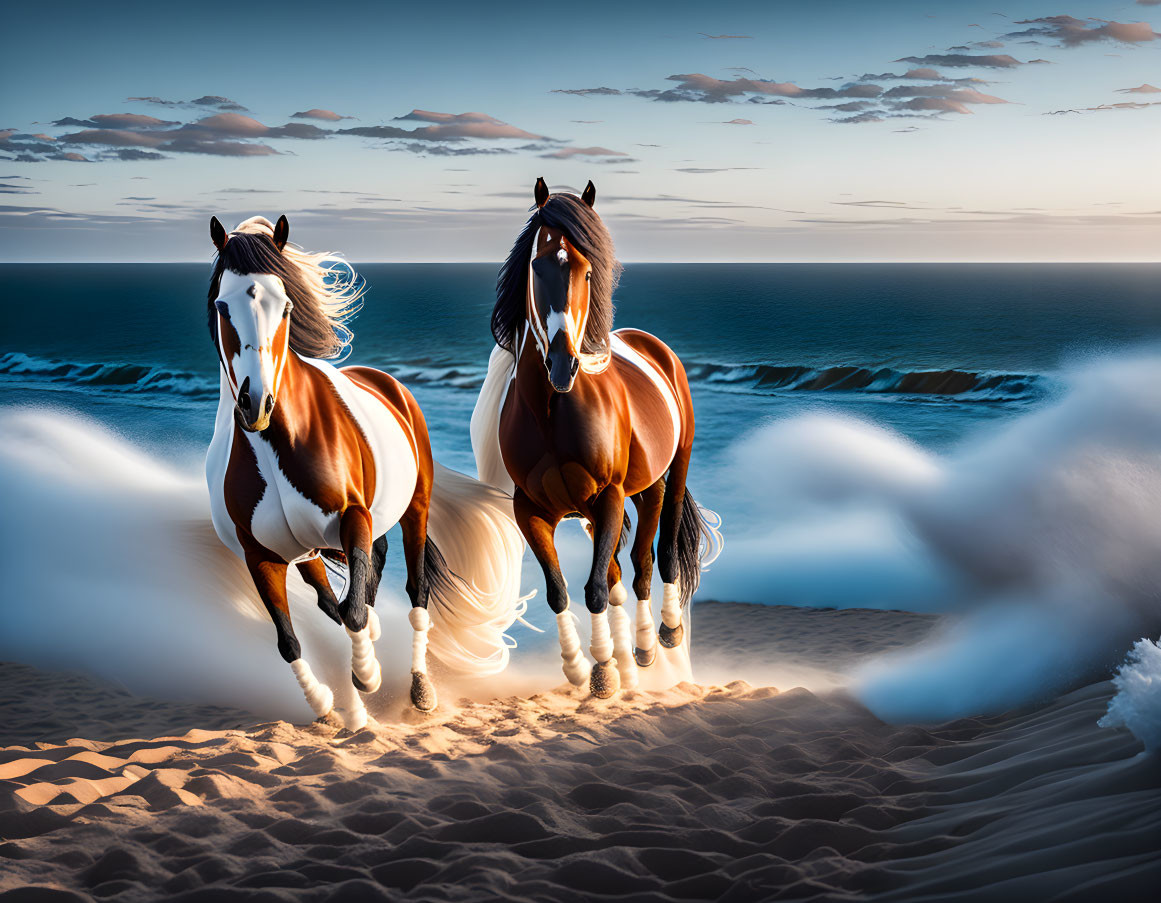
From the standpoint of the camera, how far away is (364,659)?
12.8 feet

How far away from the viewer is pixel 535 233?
377 cm

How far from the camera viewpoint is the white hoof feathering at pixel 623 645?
172 inches

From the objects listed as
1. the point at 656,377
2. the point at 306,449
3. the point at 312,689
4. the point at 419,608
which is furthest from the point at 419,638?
the point at 656,377

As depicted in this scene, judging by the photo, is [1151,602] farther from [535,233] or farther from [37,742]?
[37,742]

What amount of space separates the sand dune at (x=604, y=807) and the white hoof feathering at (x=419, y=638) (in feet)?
0.88

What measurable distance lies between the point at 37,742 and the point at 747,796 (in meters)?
3.39

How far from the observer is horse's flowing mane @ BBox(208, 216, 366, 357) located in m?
3.37

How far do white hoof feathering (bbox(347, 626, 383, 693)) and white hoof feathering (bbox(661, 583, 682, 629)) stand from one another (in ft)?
5.35

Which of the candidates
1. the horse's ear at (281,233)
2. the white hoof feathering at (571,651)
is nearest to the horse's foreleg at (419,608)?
the white hoof feathering at (571,651)

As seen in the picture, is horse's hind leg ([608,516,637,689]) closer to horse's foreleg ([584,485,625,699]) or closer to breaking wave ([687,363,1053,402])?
horse's foreleg ([584,485,625,699])

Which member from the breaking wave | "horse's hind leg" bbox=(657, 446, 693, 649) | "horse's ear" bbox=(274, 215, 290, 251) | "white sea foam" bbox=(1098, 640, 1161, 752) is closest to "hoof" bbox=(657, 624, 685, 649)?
"horse's hind leg" bbox=(657, 446, 693, 649)

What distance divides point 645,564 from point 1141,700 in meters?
2.30

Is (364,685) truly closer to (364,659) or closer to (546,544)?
(364,659)

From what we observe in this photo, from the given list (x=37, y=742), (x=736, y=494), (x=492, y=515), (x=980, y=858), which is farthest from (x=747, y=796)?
(x=736, y=494)
